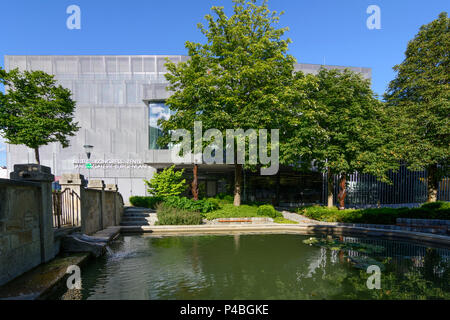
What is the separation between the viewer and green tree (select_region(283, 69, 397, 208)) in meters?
16.1

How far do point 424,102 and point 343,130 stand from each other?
7.08 m

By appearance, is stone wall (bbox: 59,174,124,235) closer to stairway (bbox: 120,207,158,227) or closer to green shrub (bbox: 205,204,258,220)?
stairway (bbox: 120,207,158,227)

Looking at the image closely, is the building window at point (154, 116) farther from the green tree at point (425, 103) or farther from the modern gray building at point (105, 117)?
the green tree at point (425, 103)

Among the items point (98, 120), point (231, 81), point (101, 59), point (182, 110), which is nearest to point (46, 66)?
point (101, 59)

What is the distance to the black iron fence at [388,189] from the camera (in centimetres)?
2595

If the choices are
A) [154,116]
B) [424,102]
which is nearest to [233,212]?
[154,116]

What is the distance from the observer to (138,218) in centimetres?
1540

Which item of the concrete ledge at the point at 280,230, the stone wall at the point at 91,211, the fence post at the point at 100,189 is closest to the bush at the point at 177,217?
the concrete ledge at the point at 280,230

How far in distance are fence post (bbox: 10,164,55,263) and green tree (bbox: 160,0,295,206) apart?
32.1 feet

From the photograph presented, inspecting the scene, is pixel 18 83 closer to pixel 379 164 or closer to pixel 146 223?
pixel 146 223

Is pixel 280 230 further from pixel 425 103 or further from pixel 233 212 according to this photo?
pixel 425 103

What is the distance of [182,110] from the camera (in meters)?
17.0
